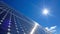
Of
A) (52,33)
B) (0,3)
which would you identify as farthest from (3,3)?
(52,33)

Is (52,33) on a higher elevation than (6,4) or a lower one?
higher

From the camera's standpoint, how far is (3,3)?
1828 centimetres

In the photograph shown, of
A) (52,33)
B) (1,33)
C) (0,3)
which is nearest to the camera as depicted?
(1,33)

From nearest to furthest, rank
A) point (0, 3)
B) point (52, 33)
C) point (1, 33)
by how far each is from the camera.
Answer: point (1, 33) < point (0, 3) < point (52, 33)

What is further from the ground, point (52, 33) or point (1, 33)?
point (52, 33)

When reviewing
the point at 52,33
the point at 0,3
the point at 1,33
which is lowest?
the point at 1,33

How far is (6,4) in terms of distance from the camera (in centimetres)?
1881

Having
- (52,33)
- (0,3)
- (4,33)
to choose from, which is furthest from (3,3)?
(52,33)

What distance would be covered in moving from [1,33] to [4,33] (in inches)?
10.4

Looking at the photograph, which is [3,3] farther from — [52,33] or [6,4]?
[52,33]

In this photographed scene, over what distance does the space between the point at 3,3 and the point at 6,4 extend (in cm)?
66

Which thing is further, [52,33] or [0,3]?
[52,33]

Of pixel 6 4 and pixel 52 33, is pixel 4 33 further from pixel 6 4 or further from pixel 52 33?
pixel 52 33

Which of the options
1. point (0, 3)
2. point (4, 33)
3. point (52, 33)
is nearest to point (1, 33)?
point (4, 33)
